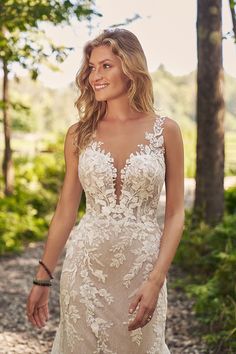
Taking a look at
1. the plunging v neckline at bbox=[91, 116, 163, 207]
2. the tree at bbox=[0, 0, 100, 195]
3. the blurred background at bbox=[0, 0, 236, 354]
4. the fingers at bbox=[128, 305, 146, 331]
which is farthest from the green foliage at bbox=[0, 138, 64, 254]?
the fingers at bbox=[128, 305, 146, 331]

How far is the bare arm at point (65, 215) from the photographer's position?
2785 millimetres

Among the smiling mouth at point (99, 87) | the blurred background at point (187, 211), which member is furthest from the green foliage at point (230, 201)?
the smiling mouth at point (99, 87)

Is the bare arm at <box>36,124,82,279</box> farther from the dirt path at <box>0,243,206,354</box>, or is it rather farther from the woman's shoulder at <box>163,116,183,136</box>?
the dirt path at <box>0,243,206,354</box>

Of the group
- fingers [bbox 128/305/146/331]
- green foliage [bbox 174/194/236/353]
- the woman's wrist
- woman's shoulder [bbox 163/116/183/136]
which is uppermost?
woman's shoulder [bbox 163/116/183/136]

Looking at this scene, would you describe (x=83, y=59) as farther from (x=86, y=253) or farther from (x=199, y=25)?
(x=199, y=25)

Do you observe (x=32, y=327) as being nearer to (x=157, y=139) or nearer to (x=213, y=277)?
(x=213, y=277)

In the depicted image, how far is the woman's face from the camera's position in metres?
2.73

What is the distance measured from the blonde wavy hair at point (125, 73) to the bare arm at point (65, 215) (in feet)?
0.19

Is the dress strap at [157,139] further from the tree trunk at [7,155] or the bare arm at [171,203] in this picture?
the tree trunk at [7,155]

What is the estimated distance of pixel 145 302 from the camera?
2494 mm

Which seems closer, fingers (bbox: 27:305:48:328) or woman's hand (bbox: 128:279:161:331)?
woman's hand (bbox: 128:279:161:331)

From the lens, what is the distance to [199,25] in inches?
311

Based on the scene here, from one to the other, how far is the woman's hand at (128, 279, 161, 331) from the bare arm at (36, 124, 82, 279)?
46 centimetres

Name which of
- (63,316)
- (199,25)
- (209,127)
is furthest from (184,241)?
(63,316)
